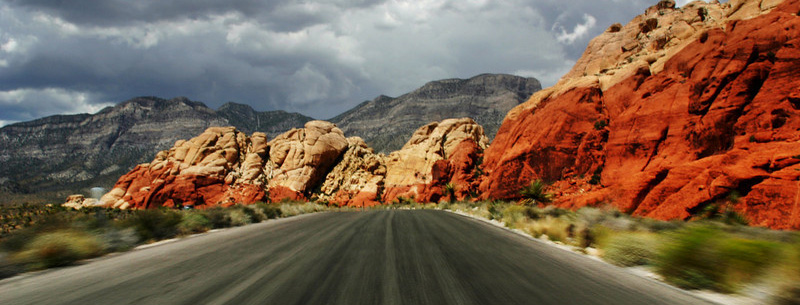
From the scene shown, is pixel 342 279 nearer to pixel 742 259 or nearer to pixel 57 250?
pixel 742 259

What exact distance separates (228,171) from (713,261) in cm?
6572

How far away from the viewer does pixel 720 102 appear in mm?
20531

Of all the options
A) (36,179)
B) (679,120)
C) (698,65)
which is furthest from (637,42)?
(36,179)

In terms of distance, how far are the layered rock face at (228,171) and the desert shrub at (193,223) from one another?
143ft

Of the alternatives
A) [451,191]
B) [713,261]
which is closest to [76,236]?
[713,261]

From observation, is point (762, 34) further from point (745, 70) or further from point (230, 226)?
point (230, 226)

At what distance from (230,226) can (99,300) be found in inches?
512


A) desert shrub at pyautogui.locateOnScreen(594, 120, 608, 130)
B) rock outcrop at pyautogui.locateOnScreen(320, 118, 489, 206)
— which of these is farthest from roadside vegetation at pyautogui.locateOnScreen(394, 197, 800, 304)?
rock outcrop at pyautogui.locateOnScreen(320, 118, 489, 206)

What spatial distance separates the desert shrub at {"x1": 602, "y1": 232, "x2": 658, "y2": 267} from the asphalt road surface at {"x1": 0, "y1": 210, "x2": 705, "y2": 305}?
0.56 metres

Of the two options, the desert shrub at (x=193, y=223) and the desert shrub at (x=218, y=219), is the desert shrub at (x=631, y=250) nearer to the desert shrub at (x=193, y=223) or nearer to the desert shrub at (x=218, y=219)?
the desert shrub at (x=193, y=223)

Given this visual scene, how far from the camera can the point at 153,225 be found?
38.1 feet

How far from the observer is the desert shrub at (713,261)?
5129 millimetres

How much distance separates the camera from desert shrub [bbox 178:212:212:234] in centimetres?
1310

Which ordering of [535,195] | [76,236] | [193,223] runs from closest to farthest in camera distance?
1. [76,236]
2. [193,223]
3. [535,195]
